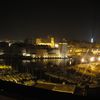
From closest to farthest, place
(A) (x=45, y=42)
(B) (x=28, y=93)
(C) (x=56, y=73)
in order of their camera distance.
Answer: (B) (x=28, y=93) → (C) (x=56, y=73) → (A) (x=45, y=42)

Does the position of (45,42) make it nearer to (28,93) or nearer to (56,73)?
(56,73)

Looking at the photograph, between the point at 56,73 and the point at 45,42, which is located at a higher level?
the point at 45,42

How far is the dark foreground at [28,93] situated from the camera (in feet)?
4.05

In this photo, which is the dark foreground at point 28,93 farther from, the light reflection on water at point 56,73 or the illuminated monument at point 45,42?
the illuminated monument at point 45,42

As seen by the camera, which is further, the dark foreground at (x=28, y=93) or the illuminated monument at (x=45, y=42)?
the illuminated monument at (x=45, y=42)

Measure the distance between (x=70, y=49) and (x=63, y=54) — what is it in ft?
17.5

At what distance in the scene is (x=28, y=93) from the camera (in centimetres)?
134

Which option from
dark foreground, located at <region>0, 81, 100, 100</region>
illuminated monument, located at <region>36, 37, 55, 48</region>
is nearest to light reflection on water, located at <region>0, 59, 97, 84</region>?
dark foreground, located at <region>0, 81, 100, 100</region>

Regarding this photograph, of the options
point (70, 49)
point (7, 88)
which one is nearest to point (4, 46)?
point (70, 49)

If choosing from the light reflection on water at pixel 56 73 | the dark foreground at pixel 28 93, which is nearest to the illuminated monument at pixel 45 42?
the light reflection on water at pixel 56 73

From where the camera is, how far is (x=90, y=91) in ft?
4.91

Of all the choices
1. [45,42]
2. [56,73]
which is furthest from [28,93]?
[45,42]

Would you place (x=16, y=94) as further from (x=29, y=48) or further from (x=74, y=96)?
(x=29, y=48)

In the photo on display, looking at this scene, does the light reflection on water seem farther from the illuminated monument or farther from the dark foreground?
the illuminated monument
